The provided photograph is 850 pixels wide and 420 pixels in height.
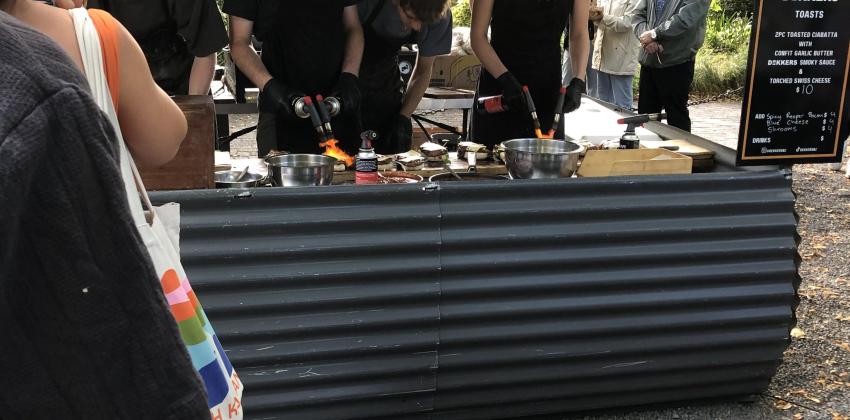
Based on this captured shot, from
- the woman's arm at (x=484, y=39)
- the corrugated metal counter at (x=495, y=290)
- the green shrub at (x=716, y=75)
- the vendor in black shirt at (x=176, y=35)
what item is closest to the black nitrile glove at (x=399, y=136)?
the woman's arm at (x=484, y=39)

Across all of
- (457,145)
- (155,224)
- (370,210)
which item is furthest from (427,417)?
(155,224)

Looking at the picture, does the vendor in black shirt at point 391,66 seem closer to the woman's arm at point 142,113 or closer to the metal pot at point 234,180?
the metal pot at point 234,180

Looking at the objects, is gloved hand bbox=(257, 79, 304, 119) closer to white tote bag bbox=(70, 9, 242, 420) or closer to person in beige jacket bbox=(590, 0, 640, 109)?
white tote bag bbox=(70, 9, 242, 420)

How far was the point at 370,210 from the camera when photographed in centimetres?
294

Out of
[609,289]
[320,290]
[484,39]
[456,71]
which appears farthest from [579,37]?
[456,71]

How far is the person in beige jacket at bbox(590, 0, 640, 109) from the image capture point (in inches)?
319

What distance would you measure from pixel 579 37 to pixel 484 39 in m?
0.66

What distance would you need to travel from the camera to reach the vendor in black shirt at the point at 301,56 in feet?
13.3

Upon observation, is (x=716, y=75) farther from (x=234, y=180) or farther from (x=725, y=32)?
(x=234, y=180)

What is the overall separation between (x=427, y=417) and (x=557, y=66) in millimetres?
2517

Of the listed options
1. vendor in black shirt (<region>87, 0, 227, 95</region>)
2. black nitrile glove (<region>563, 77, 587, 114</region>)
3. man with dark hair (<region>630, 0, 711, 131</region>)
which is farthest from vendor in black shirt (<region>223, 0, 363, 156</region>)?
man with dark hair (<region>630, 0, 711, 131</region>)

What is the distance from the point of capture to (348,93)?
4.05m

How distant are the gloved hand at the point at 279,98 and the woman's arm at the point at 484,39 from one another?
1238mm

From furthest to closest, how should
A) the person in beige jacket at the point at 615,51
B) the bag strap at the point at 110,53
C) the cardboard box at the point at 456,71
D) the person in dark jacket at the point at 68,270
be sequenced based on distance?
the cardboard box at the point at 456,71, the person in beige jacket at the point at 615,51, the bag strap at the point at 110,53, the person in dark jacket at the point at 68,270
